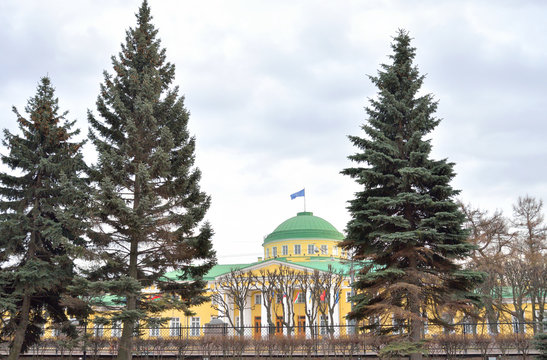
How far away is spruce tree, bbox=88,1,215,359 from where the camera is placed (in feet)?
52.5

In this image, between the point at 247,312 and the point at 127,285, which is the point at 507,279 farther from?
the point at 127,285

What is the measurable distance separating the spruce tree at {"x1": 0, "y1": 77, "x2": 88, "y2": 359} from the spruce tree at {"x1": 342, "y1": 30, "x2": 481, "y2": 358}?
31.2 ft

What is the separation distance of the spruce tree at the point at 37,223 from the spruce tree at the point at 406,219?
31.2ft

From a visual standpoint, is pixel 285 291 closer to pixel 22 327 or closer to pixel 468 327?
pixel 468 327

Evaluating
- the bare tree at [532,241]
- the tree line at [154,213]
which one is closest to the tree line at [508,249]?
the bare tree at [532,241]

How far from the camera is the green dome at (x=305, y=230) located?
59844mm

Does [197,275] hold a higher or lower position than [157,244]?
lower

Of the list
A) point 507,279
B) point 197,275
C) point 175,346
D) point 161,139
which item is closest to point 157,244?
point 197,275

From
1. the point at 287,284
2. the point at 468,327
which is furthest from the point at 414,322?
the point at 287,284

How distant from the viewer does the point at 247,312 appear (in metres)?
52.8

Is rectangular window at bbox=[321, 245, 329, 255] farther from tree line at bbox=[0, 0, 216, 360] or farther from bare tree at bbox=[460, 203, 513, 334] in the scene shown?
tree line at bbox=[0, 0, 216, 360]

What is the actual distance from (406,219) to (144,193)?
8460 mm

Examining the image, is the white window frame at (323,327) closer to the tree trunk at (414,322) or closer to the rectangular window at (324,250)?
the tree trunk at (414,322)

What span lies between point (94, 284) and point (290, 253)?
1797 inches
